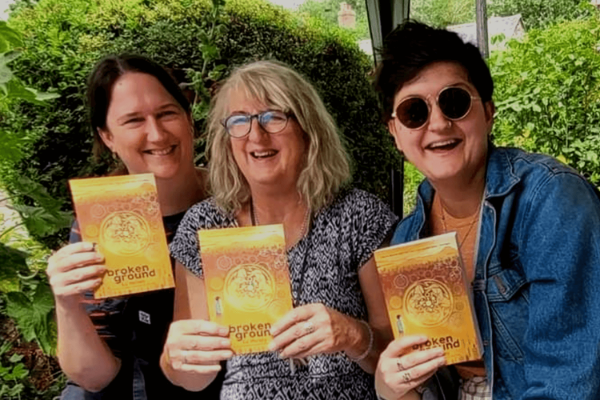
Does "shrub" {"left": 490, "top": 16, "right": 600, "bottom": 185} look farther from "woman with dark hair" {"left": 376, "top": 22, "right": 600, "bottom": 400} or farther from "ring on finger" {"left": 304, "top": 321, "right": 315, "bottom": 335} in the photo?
"ring on finger" {"left": 304, "top": 321, "right": 315, "bottom": 335}

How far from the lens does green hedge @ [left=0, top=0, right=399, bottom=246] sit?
3.68 m

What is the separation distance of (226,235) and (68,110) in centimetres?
277

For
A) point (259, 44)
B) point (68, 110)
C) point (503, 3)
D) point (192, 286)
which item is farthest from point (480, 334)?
point (503, 3)

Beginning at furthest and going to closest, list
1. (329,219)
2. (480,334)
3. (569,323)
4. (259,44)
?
1. (259,44)
2. (329,219)
3. (480,334)
4. (569,323)

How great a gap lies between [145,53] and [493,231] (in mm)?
3234

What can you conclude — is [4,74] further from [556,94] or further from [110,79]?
[556,94]

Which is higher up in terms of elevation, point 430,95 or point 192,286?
point 430,95

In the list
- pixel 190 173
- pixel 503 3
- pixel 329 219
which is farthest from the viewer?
pixel 503 3

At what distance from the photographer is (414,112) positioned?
4.39 feet

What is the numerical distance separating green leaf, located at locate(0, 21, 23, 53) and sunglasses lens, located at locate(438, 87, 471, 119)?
3.03 ft

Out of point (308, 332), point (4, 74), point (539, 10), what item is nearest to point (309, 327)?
point (308, 332)

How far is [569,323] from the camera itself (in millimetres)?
1173

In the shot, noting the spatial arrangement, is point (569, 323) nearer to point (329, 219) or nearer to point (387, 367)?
point (387, 367)

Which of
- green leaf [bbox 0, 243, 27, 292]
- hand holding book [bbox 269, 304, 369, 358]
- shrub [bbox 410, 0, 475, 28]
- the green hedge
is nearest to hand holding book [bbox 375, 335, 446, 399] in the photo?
hand holding book [bbox 269, 304, 369, 358]
